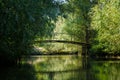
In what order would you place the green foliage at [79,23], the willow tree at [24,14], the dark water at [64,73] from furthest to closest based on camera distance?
the green foliage at [79,23], the dark water at [64,73], the willow tree at [24,14]

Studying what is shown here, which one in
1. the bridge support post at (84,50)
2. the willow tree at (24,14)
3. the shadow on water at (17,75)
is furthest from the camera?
the bridge support post at (84,50)

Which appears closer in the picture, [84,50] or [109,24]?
[109,24]

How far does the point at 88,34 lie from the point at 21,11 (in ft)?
111

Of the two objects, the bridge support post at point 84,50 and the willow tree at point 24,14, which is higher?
the willow tree at point 24,14

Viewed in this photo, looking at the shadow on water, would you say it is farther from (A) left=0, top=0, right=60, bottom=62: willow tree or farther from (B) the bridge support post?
(B) the bridge support post

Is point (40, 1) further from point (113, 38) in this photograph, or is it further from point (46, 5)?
point (113, 38)

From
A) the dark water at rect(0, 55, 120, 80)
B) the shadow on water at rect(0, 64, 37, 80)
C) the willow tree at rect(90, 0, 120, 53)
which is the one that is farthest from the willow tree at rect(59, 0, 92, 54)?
the shadow on water at rect(0, 64, 37, 80)

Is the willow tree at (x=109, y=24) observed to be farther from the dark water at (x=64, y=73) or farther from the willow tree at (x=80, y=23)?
the willow tree at (x=80, y=23)

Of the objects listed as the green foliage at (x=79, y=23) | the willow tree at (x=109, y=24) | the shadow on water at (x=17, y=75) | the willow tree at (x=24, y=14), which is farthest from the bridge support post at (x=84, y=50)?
the willow tree at (x=24, y=14)

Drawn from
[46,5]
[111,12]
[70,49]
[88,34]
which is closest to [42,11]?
[46,5]

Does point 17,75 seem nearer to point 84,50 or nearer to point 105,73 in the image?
point 105,73

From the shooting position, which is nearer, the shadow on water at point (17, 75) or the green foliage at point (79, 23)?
the shadow on water at point (17, 75)

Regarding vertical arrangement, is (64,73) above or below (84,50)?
above

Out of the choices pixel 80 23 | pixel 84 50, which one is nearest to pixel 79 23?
pixel 80 23
